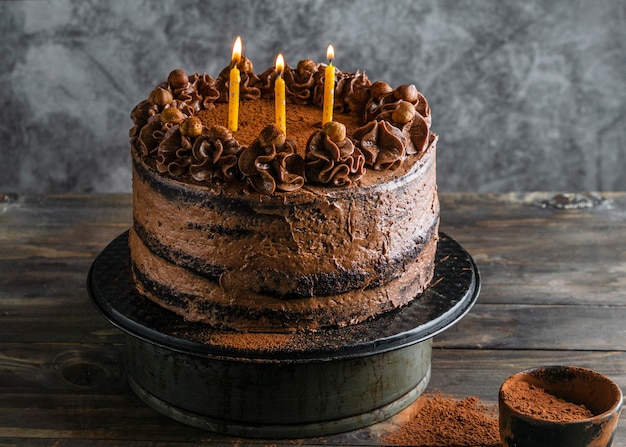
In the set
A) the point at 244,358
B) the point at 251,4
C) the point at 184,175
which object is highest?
the point at 251,4

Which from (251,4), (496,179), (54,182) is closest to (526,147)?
(496,179)

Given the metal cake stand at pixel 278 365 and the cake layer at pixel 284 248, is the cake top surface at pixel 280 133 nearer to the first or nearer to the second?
the cake layer at pixel 284 248

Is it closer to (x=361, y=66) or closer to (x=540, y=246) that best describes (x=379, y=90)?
(x=540, y=246)

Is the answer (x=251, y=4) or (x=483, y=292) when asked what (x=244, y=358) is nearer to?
(x=483, y=292)

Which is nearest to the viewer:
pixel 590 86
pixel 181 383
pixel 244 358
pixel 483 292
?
pixel 244 358

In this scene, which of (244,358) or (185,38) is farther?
(185,38)

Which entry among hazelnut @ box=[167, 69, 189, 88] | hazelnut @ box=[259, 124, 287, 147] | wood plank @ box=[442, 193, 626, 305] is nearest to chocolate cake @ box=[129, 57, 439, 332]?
hazelnut @ box=[259, 124, 287, 147]

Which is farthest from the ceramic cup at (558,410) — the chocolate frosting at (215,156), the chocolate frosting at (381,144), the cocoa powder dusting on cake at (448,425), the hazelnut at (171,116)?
the hazelnut at (171,116)
